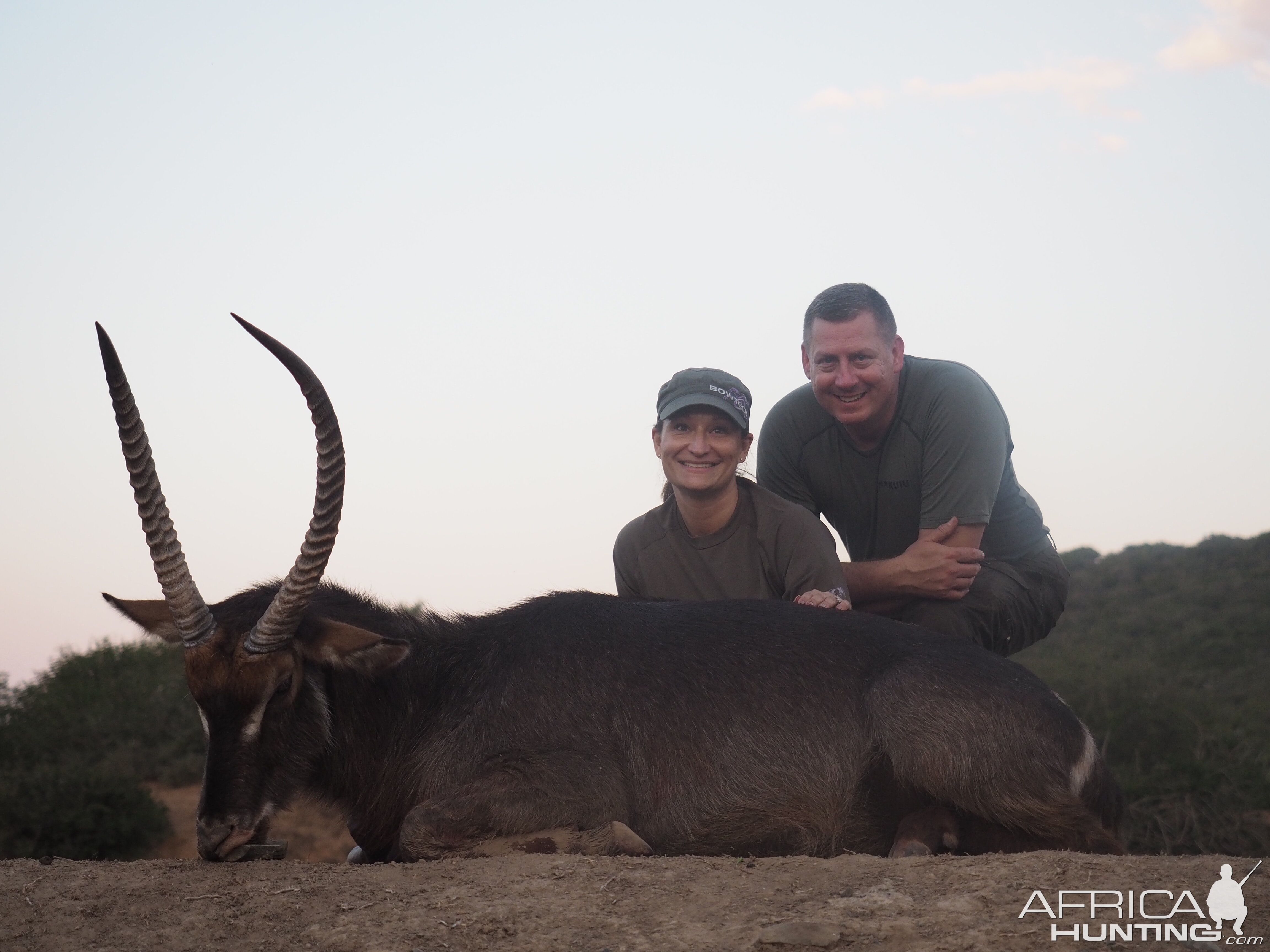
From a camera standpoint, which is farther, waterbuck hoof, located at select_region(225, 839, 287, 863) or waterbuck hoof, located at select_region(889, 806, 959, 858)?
waterbuck hoof, located at select_region(889, 806, 959, 858)

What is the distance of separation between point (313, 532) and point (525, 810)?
4.06 ft

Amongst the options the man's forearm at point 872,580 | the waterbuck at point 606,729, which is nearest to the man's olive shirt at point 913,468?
the man's forearm at point 872,580

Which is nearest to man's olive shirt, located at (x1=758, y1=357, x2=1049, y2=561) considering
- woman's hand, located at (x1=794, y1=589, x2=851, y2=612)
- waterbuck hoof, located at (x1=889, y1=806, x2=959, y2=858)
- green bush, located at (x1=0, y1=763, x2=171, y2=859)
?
woman's hand, located at (x1=794, y1=589, x2=851, y2=612)

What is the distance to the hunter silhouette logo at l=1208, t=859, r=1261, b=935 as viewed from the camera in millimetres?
3256

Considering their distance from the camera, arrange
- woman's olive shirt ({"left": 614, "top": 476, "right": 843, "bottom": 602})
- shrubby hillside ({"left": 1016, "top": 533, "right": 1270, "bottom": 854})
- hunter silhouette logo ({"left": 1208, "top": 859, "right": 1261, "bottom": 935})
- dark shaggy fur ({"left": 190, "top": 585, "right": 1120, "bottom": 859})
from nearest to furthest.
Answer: hunter silhouette logo ({"left": 1208, "top": 859, "right": 1261, "bottom": 935}), dark shaggy fur ({"left": 190, "top": 585, "right": 1120, "bottom": 859}), woman's olive shirt ({"left": 614, "top": 476, "right": 843, "bottom": 602}), shrubby hillside ({"left": 1016, "top": 533, "right": 1270, "bottom": 854})

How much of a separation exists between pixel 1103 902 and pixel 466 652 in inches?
99.9

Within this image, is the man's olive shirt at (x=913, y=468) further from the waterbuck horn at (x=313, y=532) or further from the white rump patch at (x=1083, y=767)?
the waterbuck horn at (x=313, y=532)

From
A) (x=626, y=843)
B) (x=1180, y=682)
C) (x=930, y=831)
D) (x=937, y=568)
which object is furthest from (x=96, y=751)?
(x=1180, y=682)

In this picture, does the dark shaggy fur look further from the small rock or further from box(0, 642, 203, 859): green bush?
box(0, 642, 203, 859): green bush

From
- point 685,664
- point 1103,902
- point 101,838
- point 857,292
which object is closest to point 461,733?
point 685,664

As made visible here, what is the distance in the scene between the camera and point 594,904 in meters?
3.50

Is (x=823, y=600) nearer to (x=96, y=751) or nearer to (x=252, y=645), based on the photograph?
(x=252, y=645)

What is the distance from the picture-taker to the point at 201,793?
4.04 meters

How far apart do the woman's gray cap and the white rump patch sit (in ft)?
7.16
